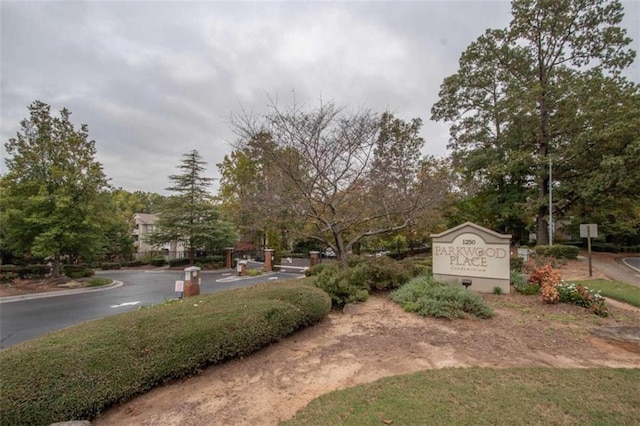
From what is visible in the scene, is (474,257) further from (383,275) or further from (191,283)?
(191,283)

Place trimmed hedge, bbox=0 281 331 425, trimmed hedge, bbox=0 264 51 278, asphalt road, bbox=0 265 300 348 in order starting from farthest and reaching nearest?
trimmed hedge, bbox=0 264 51 278 < asphalt road, bbox=0 265 300 348 < trimmed hedge, bbox=0 281 331 425

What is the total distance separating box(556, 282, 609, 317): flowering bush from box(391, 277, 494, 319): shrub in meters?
2.10

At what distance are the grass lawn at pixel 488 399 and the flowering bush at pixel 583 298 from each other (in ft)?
9.89

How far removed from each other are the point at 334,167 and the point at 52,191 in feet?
47.4

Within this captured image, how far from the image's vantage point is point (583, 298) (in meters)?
6.02

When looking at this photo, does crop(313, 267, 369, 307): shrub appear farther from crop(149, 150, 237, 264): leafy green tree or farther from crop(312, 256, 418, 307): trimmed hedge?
crop(149, 150, 237, 264): leafy green tree

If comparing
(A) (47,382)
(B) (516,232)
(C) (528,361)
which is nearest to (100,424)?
(A) (47,382)

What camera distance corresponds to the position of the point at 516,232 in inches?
944

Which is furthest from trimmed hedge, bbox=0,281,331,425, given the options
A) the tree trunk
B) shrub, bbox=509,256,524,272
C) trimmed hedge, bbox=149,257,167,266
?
trimmed hedge, bbox=149,257,167,266

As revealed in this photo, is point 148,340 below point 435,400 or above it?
above

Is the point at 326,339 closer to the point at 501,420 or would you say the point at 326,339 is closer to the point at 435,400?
the point at 435,400

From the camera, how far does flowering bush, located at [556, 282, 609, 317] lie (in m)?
5.66

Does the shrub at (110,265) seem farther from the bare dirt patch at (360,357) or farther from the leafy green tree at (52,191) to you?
the bare dirt patch at (360,357)

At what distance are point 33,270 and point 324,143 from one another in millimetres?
17452
